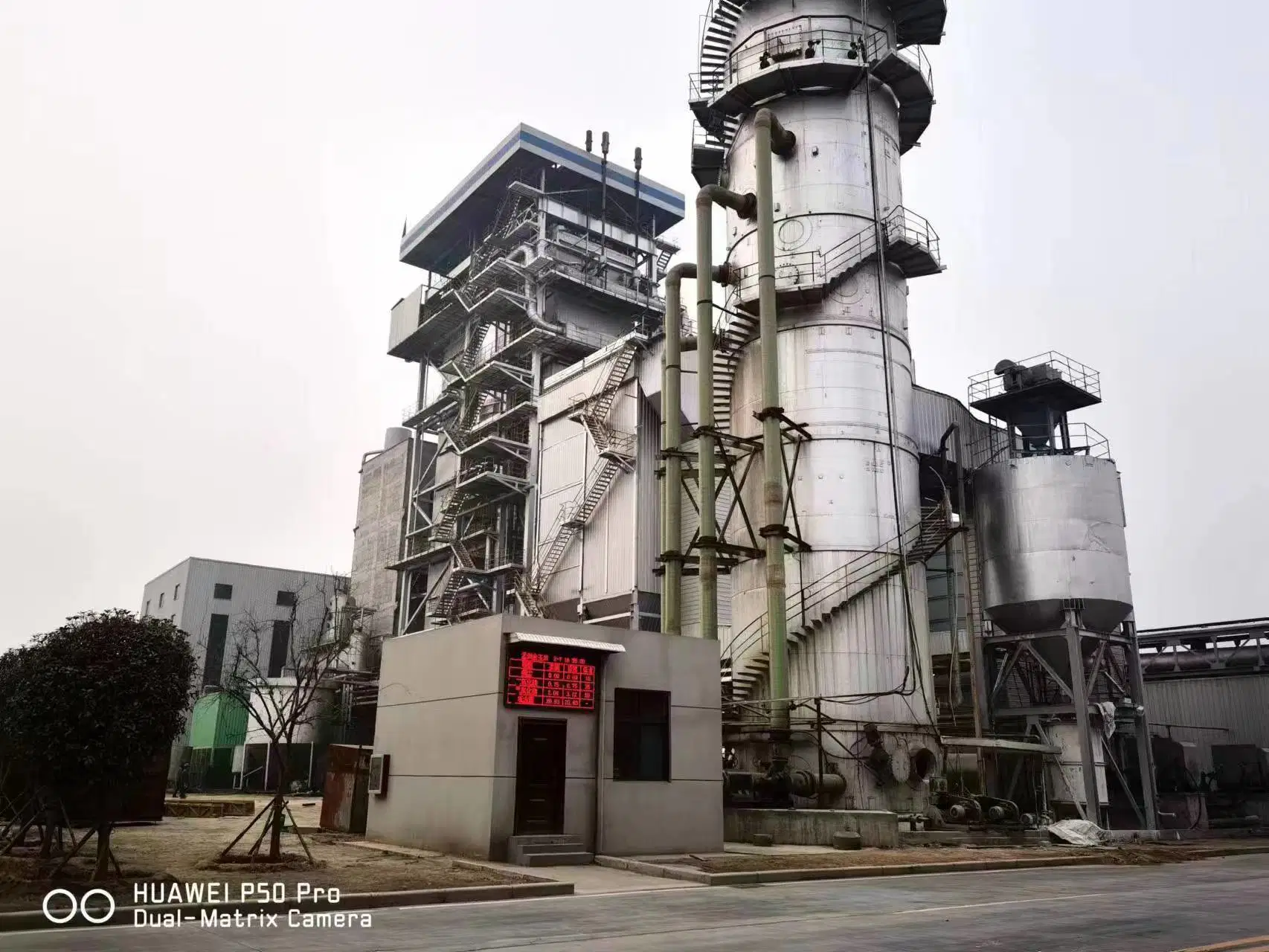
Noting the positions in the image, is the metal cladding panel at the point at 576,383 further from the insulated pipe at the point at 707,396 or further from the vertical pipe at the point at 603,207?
the vertical pipe at the point at 603,207

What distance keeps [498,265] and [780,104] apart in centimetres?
2077

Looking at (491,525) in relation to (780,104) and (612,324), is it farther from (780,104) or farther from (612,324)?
(780,104)

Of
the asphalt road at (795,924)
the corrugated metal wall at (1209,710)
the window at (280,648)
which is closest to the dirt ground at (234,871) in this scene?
the asphalt road at (795,924)

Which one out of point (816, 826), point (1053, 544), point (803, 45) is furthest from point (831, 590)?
point (803, 45)

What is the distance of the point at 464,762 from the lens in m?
19.6

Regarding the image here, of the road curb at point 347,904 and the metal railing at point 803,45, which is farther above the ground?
the metal railing at point 803,45

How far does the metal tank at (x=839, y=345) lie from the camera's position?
32594mm

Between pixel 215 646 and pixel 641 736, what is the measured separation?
62994 millimetres

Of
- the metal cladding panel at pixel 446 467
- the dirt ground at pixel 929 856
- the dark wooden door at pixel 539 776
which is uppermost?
the metal cladding panel at pixel 446 467

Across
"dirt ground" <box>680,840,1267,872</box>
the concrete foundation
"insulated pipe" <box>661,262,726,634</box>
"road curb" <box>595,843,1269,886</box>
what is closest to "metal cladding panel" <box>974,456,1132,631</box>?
"dirt ground" <box>680,840,1267,872</box>

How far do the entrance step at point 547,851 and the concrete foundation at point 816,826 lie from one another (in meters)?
6.82

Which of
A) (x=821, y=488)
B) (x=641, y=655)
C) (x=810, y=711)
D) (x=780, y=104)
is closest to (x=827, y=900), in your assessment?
(x=641, y=655)

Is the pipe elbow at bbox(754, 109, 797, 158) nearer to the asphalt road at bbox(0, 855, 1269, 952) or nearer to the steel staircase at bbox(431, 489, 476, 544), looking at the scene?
the steel staircase at bbox(431, 489, 476, 544)

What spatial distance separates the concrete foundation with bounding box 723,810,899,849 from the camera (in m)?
23.5
